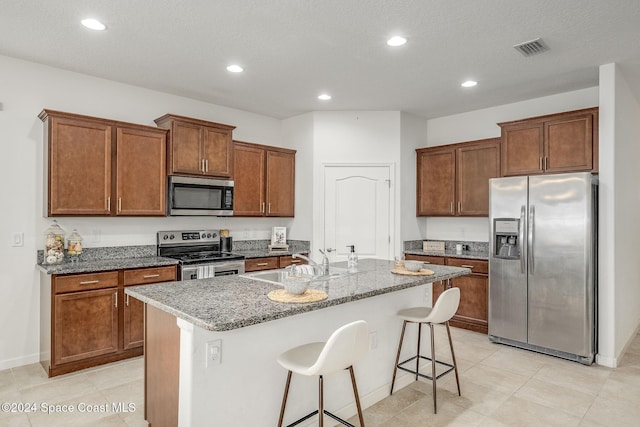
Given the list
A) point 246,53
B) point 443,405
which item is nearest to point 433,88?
point 246,53

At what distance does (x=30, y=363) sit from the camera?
3533 mm

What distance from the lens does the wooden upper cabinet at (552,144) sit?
3748 millimetres

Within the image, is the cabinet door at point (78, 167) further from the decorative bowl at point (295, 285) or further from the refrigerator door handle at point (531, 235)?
the refrigerator door handle at point (531, 235)

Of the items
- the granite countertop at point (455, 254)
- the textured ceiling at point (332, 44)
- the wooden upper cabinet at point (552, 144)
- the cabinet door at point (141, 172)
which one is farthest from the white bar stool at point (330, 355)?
the wooden upper cabinet at point (552, 144)

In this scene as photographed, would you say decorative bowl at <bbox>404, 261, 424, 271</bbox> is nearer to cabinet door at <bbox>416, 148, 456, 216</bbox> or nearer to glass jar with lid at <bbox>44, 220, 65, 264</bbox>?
cabinet door at <bbox>416, 148, 456, 216</bbox>

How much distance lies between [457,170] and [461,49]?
6.71 feet

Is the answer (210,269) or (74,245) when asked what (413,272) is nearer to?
(210,269)

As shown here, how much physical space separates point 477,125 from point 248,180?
3.10 metres

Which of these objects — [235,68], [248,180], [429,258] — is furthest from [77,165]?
[429,258]

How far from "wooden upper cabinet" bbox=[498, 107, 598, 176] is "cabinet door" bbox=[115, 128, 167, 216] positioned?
370 centimetres

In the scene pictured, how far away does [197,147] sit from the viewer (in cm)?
425

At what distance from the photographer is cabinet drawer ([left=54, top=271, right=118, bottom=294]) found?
3.19 meters

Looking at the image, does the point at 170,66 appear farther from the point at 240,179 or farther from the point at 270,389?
the point at 270,389

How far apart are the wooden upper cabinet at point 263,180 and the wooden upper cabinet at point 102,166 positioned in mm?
974
